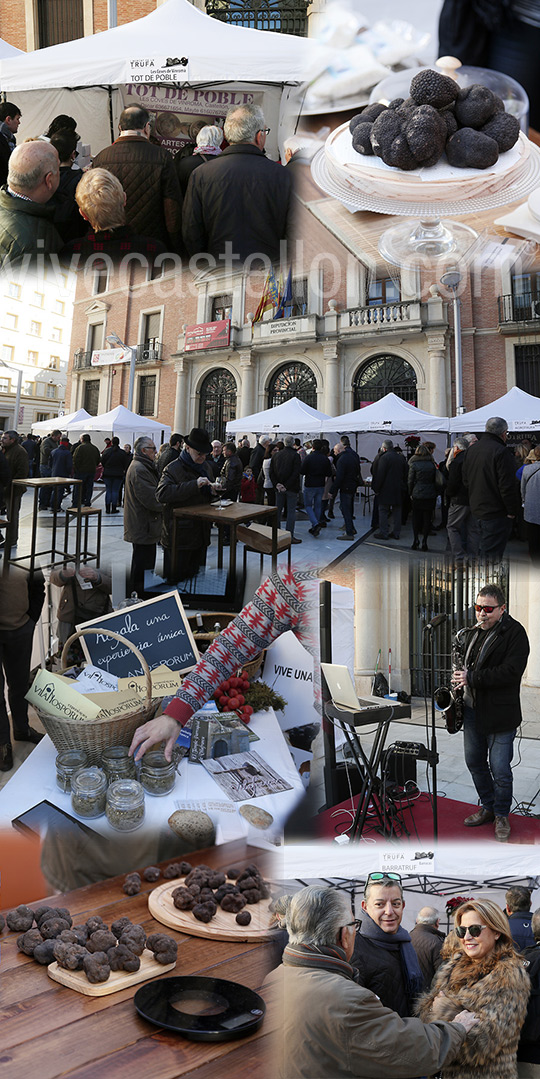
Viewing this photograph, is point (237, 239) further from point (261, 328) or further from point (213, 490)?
point (213, 490)

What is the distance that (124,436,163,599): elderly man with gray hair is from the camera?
155 cm

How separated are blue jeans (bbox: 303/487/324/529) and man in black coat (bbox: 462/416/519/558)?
1.02ft

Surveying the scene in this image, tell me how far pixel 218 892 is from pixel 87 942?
319mm

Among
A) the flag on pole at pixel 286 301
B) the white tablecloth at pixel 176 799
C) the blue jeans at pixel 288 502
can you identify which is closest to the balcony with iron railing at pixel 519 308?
the flag on pole at pixel 286 301

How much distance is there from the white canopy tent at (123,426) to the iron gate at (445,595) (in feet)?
2.21

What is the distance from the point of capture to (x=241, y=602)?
5.99 feet

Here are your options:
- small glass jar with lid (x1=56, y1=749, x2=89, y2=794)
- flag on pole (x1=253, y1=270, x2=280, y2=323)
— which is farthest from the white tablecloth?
flag on pole (x1=253, y1=270, x2=280, y2=323)

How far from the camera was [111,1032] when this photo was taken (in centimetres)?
113

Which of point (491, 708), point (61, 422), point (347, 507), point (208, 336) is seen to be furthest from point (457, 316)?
point (491, 708)

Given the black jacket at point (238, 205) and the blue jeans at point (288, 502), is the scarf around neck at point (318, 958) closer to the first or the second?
the blue jeans at point (288, 502)

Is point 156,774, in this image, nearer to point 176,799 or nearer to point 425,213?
point 176,799

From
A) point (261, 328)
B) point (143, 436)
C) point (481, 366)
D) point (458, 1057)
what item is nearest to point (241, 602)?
point (143, 436)

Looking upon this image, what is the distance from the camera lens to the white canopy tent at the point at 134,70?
5.06 feet

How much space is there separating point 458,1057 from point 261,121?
2.13m
